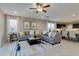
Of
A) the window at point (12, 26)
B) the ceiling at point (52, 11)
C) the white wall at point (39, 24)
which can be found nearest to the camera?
the ceiling at point (52, 11)

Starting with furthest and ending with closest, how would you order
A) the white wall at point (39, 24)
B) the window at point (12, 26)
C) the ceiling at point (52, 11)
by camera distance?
the white wall at point (39, 24) < the window at point (12, 26) < the ceiling at point (52, 11)

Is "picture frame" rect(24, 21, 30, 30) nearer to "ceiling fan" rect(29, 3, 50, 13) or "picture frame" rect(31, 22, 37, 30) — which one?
"picture frame" rect(31, 22, 37, 30)

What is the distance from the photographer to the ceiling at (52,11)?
245 centimetres

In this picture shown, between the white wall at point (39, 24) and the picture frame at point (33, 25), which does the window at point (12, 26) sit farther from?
the picture frame at point (33, 25)

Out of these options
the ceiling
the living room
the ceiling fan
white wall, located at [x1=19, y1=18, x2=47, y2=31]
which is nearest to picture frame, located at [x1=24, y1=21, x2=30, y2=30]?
the living room

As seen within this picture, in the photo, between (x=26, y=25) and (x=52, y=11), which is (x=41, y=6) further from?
(x=26, y=25)

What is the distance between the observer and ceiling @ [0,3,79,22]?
2.45 meters

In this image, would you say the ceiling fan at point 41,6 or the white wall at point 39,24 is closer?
the ceiling fan at point 41,6

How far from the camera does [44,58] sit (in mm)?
2432

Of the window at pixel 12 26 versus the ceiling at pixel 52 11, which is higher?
the ceiling at pixel 52 11

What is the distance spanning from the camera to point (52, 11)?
280 centimetres

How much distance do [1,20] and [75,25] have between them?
2534 mm

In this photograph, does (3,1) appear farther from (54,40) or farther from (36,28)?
(54,40)

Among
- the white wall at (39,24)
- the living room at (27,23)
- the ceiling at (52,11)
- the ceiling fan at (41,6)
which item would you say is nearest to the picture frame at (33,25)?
the living room at (27,23)
